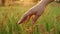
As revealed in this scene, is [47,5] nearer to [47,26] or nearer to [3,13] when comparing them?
[47,26]

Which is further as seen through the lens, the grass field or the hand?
the grass field

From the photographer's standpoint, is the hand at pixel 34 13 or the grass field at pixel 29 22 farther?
the grass field at pixel 29 22

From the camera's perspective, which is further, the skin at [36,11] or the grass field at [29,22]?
the grass field at [29,22]

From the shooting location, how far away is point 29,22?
1.31 meters

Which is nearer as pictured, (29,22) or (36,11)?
(36,11)

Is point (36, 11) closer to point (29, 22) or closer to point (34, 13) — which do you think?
point (34, 13)

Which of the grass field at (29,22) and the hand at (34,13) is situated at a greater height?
the hand at (34,13)

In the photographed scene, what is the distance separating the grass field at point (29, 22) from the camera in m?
1.33

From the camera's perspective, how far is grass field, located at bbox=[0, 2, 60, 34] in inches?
52.4

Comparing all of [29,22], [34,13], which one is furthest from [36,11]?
[29,22]

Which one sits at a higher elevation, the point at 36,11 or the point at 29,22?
the point at 36,11

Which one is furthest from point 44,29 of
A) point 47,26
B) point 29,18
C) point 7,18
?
point 7,18

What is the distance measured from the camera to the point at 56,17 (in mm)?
1357

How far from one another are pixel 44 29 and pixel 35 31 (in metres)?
0.07
